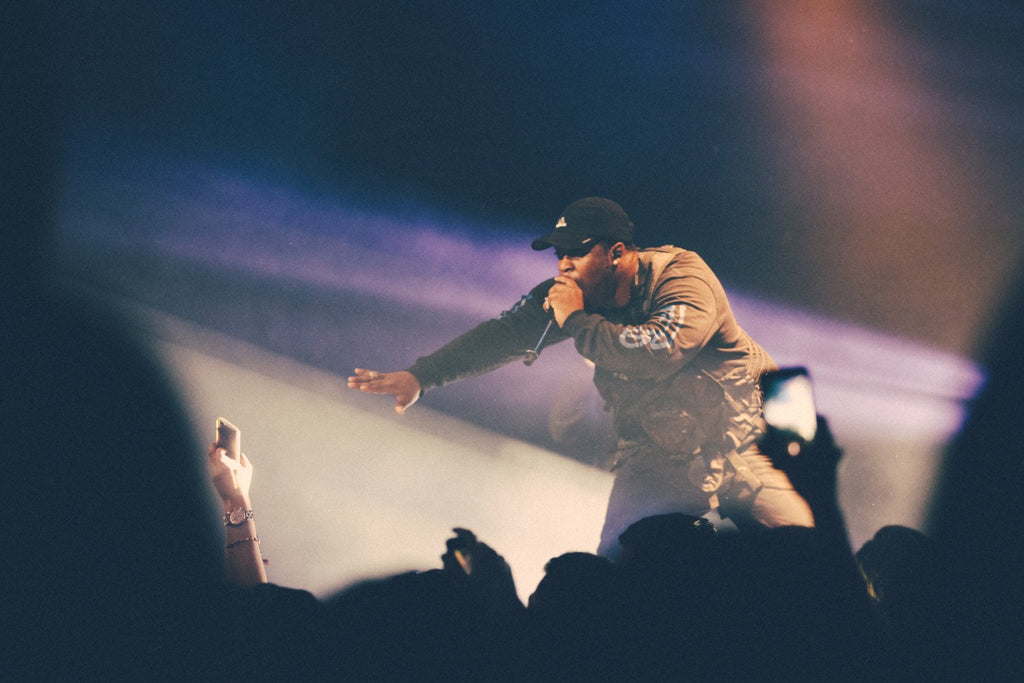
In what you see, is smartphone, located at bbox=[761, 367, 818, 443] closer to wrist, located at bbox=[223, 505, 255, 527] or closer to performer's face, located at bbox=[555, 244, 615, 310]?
performer's face, located at bbox=[555, 244, 615, 310]

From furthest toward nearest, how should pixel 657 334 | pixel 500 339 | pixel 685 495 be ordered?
pixel 500 339 → pixel 685 495 → pixel 657 334

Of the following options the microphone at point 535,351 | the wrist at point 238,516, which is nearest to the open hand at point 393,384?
the microphone at point 535,351

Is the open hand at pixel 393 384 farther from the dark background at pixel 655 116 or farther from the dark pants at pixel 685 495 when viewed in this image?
the dark pants at pixel 685 495

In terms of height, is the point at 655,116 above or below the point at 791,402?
above

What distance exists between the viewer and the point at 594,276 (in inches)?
87.5

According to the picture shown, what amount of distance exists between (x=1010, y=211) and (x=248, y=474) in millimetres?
2661

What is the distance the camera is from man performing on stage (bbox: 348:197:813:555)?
2.07 metres

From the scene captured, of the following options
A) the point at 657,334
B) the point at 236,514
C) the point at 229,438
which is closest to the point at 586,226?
the point at 657,334

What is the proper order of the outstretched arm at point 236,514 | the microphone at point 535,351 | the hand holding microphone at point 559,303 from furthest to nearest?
the microphone at point 535,351, the hand holding microphone at point 559,303, the outstretched arm at point 236,514

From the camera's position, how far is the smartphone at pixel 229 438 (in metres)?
2.16

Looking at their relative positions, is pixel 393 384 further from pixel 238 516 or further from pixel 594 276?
pixel 594 276

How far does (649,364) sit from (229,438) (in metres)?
1.31

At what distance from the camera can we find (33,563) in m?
1.83

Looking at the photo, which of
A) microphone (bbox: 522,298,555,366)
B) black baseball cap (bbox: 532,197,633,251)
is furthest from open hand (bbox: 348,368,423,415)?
black baseball cap (bbox: 532,197,633,251)
